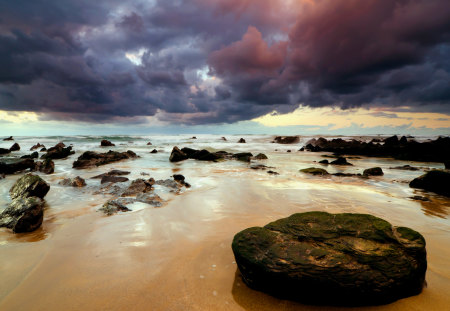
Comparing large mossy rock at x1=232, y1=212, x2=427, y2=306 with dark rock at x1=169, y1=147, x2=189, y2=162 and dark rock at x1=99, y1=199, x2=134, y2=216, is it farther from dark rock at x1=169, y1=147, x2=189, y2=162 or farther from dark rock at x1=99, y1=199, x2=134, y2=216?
dark rock at x1=169, y1=147, x2=189, y2=162

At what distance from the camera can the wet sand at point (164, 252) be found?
75.0 inches

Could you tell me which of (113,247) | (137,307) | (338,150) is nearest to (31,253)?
(113,247)

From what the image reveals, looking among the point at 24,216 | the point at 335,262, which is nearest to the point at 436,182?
the point at 335,262

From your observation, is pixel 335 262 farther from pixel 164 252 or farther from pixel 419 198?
pixel 419 198

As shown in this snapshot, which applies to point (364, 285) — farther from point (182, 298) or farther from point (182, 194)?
point (182, 194)

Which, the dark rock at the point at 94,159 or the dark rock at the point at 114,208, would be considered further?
the dark rock at the point at 94,159

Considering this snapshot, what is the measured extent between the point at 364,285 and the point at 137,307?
1857 mm

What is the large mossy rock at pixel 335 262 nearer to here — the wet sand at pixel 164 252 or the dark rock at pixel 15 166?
the wet sand at pixel 164 252

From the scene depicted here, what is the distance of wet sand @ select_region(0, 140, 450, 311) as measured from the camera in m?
1.91

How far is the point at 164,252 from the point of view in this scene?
2.68 m

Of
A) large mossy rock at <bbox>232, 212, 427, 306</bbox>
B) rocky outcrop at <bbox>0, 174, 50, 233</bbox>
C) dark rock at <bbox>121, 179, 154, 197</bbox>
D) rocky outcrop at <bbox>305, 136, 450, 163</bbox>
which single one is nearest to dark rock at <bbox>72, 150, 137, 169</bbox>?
dark rock at <bbox>121, 179, 154, 197</bbox>

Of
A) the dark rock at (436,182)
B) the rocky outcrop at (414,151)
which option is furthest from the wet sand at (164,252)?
the rocky outcrop at (414,151)

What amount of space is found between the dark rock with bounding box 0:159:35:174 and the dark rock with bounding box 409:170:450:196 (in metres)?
14.1

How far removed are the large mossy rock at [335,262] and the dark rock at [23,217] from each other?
329cm
